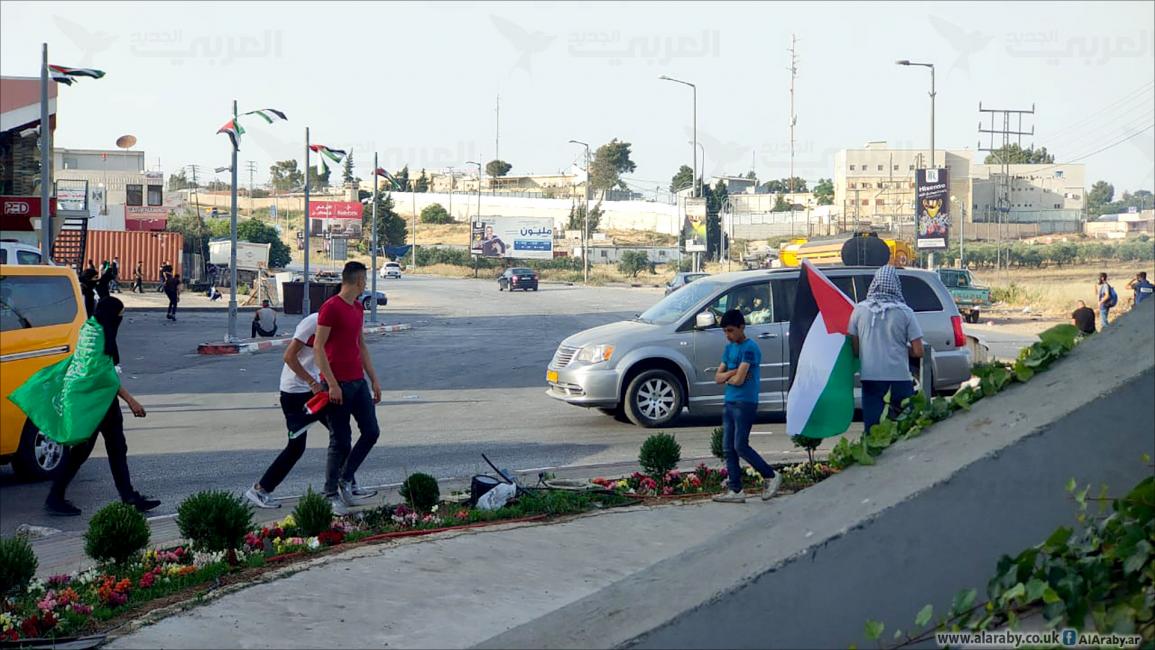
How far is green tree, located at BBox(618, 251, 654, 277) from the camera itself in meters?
92.9

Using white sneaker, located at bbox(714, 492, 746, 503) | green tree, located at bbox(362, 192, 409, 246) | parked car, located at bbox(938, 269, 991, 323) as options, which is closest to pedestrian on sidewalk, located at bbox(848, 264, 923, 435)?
white sneaker, located at bbox(714, 492, 746, 503)

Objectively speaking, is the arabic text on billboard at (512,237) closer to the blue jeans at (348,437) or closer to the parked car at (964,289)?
the parked car at (964,289)

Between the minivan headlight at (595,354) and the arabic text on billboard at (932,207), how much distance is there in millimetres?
33906

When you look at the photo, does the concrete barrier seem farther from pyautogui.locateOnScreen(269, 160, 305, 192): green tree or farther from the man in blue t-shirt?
pyautogui.locateOnScreen(269, 160, 305, 192): green tree

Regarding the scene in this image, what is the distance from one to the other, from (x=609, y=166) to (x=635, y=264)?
57.2m

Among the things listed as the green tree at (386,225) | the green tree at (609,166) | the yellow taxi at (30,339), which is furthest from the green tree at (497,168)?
the yellow taxi at (30,339)

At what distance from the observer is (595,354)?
13445mm

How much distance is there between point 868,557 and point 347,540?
450cm

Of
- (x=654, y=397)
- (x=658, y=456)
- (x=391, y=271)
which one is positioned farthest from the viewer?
(x=391, y=271)

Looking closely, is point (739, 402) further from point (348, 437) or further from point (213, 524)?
point (213, 524)

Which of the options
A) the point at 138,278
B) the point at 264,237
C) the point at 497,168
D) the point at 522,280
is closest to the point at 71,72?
the point at 138,278

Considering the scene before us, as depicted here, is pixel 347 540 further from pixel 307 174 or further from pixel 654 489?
pixel 307 174

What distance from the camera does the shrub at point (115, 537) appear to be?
6754 millimetres

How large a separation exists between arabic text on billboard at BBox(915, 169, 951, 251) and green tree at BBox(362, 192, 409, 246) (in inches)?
2541
